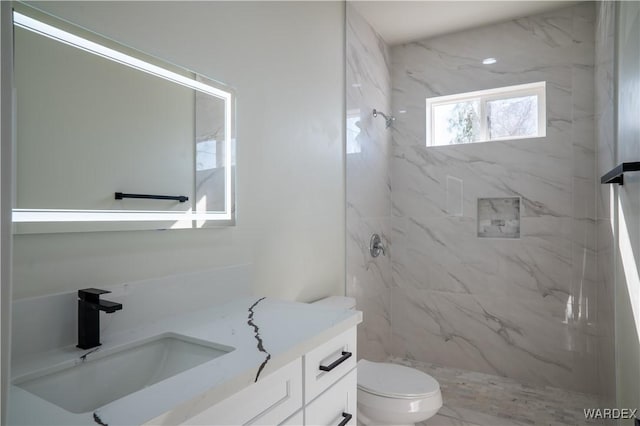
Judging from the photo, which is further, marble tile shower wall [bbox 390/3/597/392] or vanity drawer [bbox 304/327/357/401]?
marble tile shower wall [bbox 390/3/597/392]

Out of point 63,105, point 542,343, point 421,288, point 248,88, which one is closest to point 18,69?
point 63,105

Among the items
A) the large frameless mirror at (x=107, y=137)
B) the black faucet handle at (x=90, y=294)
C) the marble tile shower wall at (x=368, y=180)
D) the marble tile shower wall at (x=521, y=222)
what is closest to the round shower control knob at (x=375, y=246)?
the marble tile shower wall at (x=368, y=180)

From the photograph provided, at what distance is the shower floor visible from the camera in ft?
7.84

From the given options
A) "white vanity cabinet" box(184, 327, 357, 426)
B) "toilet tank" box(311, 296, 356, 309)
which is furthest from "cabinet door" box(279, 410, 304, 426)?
"toilet tank" box(311, 296, 356, 309)

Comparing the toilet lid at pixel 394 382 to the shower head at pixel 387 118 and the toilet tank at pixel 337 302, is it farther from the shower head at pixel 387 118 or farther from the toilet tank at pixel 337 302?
the shower head at pixel 387 118

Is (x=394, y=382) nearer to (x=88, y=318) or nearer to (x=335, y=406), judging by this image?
(x=335, y=406)

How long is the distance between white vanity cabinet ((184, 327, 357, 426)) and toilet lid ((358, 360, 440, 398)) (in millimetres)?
541

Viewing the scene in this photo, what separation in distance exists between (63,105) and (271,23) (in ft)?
3.78

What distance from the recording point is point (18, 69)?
3.23 feet

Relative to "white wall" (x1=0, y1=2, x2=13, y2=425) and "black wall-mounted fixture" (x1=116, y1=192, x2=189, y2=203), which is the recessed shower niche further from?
"white wall" (x1=0, y1=2, x2=13, y2=425)

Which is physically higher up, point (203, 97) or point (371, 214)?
point (203, 97)

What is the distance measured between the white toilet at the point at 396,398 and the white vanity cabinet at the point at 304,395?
52cm

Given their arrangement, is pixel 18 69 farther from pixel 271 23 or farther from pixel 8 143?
pixel 271 23

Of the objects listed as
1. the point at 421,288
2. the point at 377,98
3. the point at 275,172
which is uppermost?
the point at 377,98
